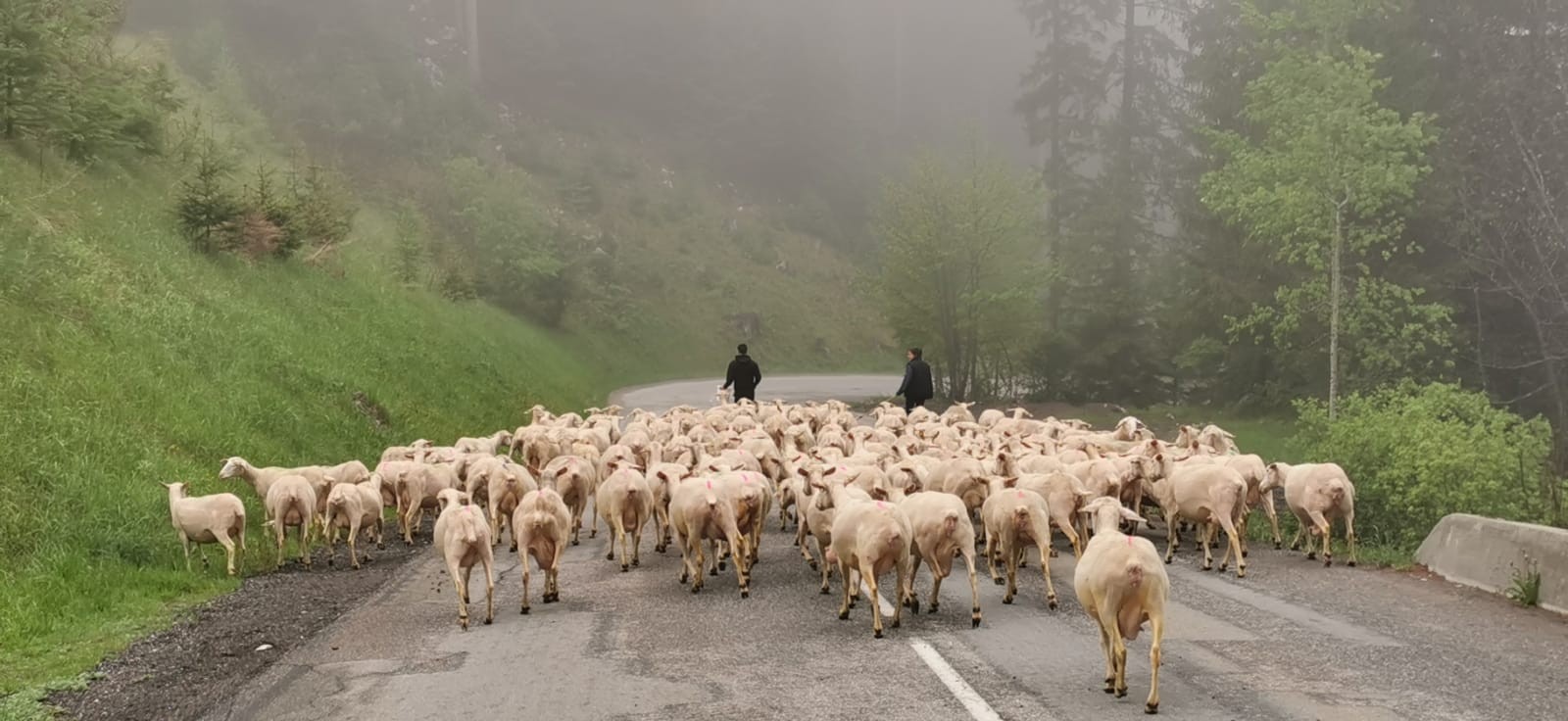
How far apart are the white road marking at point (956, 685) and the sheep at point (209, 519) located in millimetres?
7537

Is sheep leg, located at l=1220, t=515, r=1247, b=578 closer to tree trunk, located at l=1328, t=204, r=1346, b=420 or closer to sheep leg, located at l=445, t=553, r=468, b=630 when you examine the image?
sheep leg, located at l=445, t=553, r=468, b=630

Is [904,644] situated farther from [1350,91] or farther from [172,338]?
[1350,91]

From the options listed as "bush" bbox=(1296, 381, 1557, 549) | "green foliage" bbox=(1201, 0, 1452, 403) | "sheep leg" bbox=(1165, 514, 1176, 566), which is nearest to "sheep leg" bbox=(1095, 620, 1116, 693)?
"sheep leg" bbox=(1165, 514, 1176, 566)

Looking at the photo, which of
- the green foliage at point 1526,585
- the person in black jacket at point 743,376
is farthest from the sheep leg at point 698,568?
the person in black jacket at point 743,376

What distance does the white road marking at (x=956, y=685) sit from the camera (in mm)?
6941

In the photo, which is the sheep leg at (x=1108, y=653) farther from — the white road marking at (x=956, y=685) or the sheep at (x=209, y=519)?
the sheep at (x=209, y=519)

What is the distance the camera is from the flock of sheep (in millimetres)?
9602

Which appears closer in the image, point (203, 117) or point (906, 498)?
point (906, 498)

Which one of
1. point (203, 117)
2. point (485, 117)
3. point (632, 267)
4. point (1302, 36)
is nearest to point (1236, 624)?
point (1302, 36)

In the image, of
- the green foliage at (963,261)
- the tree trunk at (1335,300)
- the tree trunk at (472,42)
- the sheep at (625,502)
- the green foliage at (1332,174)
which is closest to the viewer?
the sheep at (625,502)

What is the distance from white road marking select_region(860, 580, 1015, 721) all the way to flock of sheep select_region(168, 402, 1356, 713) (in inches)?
23.9

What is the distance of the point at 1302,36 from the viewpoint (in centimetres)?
2816

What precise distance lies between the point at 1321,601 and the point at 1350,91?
15.0 m

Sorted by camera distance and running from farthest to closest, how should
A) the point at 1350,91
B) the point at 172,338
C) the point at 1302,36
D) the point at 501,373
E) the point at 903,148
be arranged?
1. the point at 903,148
2. the point at 501,373
3. the point at 1302,36
4. the point at 1350,91
5. the point at 172,338
